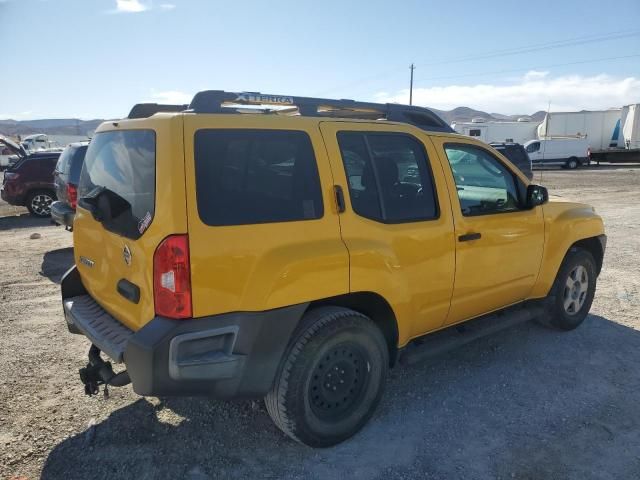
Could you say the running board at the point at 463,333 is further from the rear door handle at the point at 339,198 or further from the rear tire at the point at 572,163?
the rear tire at the point at 572,163

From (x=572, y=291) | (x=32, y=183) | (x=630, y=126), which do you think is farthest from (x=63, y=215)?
(x=630, y=126)

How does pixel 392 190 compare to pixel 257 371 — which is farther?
pixel 392 190

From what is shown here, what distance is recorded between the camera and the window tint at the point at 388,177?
2.93 meters

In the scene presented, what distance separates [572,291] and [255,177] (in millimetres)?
3499

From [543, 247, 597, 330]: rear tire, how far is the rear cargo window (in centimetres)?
362

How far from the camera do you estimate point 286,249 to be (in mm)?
2545

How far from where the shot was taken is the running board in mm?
3338

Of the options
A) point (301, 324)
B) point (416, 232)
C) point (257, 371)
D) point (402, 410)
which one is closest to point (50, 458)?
point (257, 371)

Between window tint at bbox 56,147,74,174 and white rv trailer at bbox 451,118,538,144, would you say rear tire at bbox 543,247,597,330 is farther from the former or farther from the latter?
white rv trailer at bbox 451,118,538,144

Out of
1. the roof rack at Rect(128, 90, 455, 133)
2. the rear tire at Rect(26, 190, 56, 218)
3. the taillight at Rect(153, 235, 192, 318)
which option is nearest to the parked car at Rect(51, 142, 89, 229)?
the rear tire at Rect(26, 190, 56, 218)

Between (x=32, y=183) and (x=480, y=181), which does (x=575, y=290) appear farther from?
(x=32, y=183)

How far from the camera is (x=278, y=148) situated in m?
2.70

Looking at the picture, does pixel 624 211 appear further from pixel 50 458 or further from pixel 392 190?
pixel 50 458

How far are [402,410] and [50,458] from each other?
2189mm
